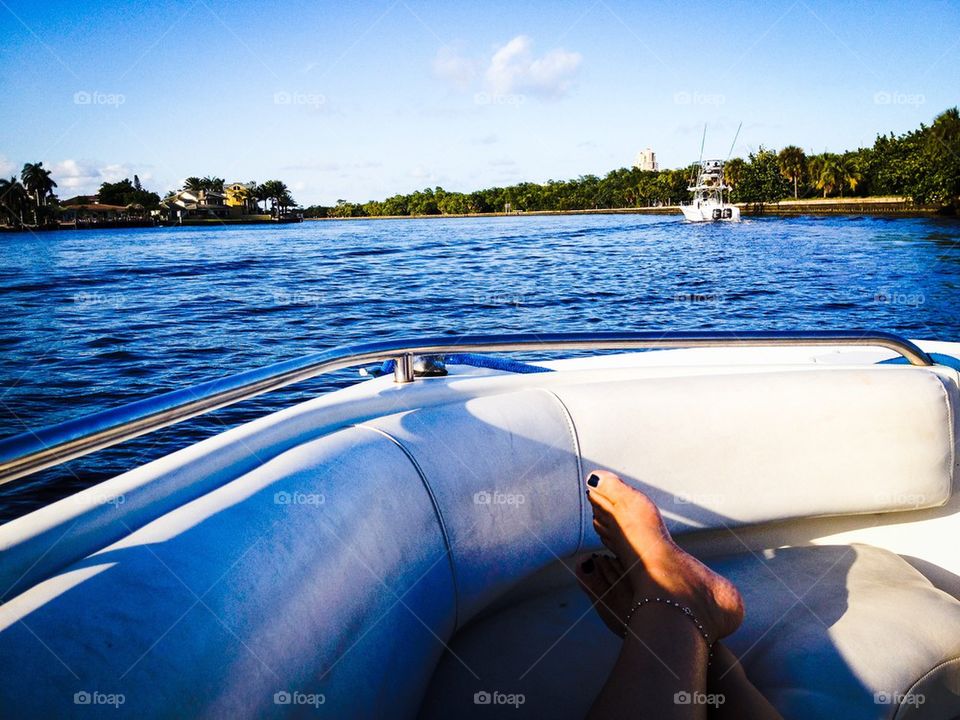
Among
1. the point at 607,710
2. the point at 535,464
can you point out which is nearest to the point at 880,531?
the point at 535,464

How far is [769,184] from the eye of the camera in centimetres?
7575

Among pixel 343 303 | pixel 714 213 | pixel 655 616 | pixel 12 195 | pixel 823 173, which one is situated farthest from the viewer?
pixel 823 173

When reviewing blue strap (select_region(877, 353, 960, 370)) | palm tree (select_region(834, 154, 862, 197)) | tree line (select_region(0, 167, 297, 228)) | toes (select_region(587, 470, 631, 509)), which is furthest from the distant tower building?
toes (select_region(587, 470, 631, 509))

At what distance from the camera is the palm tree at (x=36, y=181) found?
47.6 meters

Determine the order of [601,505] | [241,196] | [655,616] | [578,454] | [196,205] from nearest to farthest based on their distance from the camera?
[655,616]
[601,505]
[578,454]
[196,205]
[241,196]

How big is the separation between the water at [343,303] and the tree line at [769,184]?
17.7 meters

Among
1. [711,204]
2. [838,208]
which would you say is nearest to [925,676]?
[711,204]

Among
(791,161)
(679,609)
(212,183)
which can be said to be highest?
(212,183)

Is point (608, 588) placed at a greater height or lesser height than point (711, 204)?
lesser

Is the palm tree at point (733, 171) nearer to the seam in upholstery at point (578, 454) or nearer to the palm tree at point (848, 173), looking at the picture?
the palm tree at point (848, 173)

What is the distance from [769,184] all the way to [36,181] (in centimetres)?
7358

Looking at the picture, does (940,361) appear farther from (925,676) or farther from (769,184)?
(769,184)

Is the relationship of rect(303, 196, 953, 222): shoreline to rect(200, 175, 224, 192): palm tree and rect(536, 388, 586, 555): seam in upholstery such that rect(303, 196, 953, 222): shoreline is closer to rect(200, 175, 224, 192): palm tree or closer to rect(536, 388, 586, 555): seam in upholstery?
rect(200, 175, 224, 192): palm tree

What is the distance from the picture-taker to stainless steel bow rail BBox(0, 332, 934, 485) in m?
0.98
